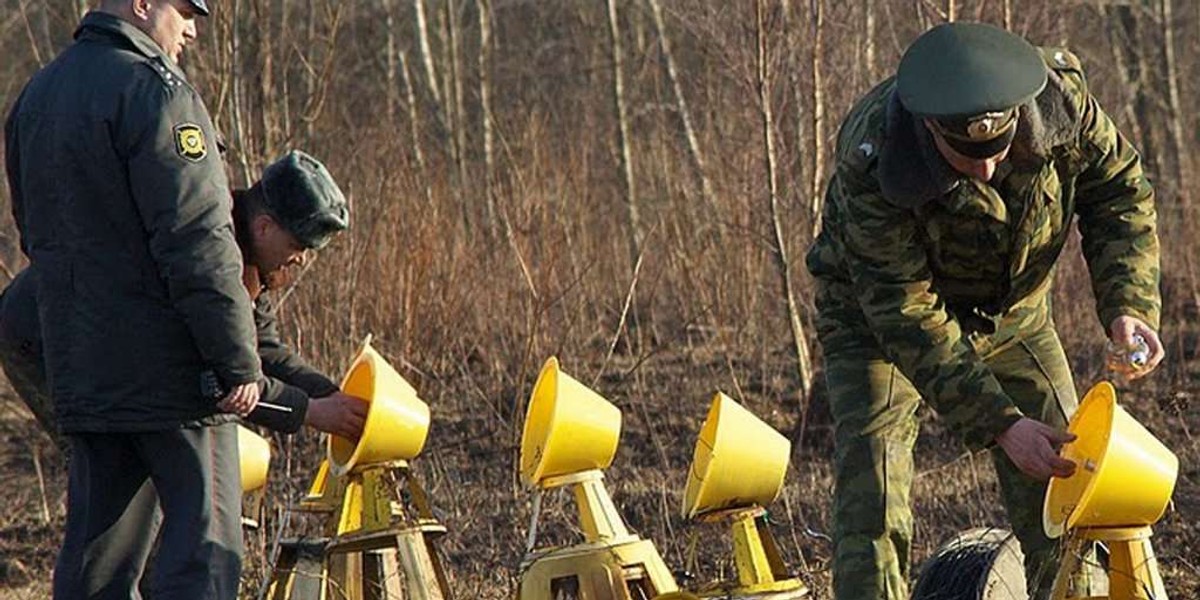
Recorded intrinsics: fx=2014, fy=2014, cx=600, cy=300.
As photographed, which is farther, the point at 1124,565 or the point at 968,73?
the point at 968,73

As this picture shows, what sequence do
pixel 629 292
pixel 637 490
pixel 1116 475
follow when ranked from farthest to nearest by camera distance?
pixel 629 292 → pixel 637 490 → pixel 1116 475

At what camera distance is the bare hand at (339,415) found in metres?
5.07

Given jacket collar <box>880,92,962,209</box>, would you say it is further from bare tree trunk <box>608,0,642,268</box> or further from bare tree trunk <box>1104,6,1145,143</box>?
bare tree trunk <box>1104,6,1145,143</box>

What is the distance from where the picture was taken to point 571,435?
16.5 ft

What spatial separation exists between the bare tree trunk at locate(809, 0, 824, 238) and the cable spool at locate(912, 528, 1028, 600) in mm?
3898

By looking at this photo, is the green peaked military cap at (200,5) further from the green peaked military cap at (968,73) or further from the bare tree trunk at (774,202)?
the bare tree trunk at (774,202)

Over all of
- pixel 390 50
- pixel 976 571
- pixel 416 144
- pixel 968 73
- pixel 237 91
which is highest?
pixel 968 73

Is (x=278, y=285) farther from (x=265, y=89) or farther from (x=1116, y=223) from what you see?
(x=265, y=89)

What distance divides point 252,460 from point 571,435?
3.46 feet

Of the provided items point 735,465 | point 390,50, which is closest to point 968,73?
point 735,465

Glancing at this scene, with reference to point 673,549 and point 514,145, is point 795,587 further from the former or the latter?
point 514,145

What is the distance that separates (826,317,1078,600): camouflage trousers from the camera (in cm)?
450

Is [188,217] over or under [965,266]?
over

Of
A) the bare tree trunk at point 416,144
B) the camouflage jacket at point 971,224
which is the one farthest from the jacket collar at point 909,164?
the bare tree trunk at point 416,144
